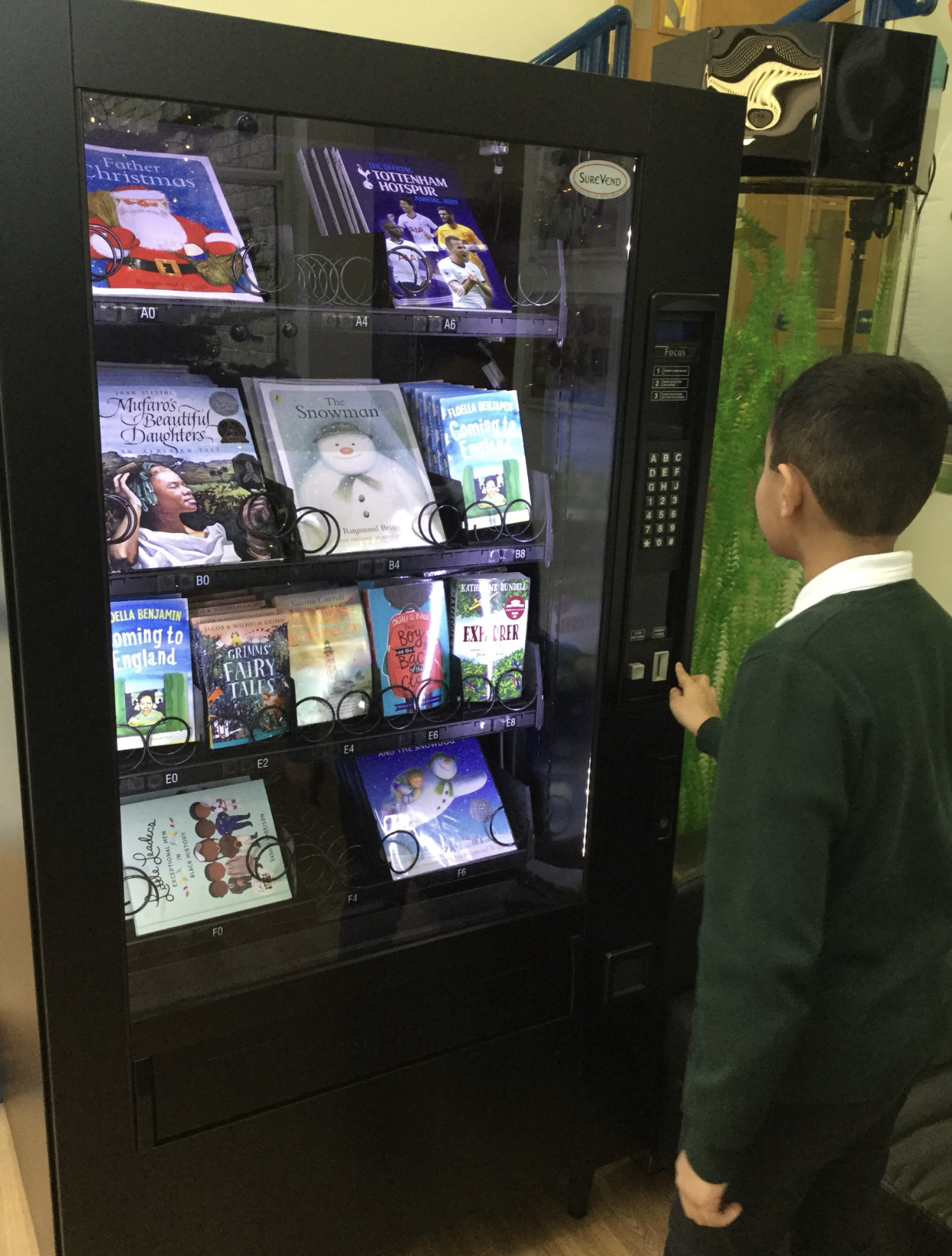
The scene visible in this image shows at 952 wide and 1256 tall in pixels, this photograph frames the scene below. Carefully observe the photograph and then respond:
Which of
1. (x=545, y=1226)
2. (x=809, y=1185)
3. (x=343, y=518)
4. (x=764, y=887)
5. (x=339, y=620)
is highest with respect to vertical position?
(x=343, y=518)

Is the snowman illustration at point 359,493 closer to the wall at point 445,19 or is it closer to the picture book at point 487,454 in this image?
the picture book at point 487,454

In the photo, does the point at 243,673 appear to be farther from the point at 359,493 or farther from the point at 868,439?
the point at 868,439

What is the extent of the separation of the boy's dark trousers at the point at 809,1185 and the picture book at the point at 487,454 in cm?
99

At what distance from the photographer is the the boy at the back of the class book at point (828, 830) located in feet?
3.77

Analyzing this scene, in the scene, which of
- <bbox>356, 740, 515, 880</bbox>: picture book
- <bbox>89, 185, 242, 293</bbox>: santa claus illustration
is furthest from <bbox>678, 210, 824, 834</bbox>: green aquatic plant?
<bbox>89, 185, 242, 293</bbox>: santa claus illustration

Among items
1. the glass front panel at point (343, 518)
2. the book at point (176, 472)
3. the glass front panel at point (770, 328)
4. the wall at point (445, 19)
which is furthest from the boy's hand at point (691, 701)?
the wall at point (445, 19)

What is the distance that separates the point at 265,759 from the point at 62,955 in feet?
1.20

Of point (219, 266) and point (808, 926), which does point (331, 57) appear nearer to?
point (219, 266)

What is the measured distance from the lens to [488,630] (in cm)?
185

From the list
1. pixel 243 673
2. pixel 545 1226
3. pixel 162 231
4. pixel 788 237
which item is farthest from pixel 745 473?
pixel 545 1226

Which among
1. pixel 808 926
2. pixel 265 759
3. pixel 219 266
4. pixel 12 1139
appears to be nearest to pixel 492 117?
pixel 219 266

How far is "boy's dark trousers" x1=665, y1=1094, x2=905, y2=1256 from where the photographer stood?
4.32 feet

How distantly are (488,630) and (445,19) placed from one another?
4.52 feet

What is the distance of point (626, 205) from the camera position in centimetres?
154
